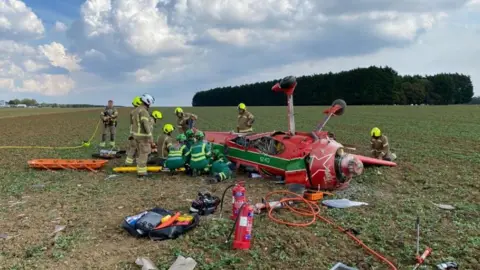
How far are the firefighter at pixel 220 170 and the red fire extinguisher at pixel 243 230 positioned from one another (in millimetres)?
3888

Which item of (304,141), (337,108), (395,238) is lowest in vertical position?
(395,238)

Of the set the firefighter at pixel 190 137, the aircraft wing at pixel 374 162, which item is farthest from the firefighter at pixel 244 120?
the aircraft wing at pixel 374 162

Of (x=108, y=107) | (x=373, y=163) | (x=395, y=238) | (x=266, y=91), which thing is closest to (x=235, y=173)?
(x=373, y=163)

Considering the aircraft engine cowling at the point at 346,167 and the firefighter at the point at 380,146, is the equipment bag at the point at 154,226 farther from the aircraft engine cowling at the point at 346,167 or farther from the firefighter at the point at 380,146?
the firefighter at the point at 380,146

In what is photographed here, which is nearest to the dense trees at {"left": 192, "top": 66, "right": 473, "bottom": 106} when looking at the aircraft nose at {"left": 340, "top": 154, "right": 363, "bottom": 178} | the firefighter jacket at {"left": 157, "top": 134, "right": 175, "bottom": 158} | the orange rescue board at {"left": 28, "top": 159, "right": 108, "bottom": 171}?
the firefighter jacket at {"left": 157, "top": 134, "right": 175, "bottom": 158}

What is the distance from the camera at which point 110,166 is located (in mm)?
11523

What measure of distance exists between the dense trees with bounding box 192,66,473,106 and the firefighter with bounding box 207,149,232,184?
193ft

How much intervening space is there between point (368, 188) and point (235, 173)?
3.24m

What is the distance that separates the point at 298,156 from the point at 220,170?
2.11 meters

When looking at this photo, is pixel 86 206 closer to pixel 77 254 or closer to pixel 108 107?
pixel 77 254

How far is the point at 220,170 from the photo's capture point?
9.47m

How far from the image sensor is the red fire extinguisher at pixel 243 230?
17.2 ft

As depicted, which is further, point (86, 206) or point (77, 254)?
point (86, 206)

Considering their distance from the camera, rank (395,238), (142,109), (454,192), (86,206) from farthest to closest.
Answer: (142,109) → (454,192) → (86,206) → (395,238)
